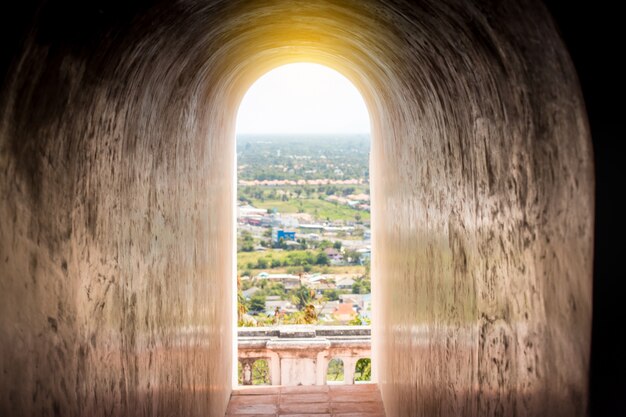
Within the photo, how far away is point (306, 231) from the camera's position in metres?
34.3

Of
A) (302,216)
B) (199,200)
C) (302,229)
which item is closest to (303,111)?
(302,216)

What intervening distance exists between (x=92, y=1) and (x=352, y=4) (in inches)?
84.8

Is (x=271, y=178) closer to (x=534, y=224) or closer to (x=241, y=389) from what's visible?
(x=241, y=389)

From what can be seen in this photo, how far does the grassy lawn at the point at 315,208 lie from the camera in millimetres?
36250

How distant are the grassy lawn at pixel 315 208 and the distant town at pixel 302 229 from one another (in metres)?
0.05

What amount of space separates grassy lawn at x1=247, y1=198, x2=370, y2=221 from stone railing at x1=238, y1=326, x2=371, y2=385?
79.2ft

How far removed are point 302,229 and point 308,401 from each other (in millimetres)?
25489

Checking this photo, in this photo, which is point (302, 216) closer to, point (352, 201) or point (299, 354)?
point (352, 201)

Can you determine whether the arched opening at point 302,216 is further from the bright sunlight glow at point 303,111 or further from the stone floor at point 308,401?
the stone floor at point 308,401

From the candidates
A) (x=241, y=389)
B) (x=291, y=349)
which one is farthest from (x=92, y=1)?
(x=291, y=349)

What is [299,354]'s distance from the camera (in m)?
11.6

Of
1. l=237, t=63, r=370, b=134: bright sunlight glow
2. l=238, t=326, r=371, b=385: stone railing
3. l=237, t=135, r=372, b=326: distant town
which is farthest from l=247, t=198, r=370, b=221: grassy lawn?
l=238, t=326, r=371, b=385: stone railing

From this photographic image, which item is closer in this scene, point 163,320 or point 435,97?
point 435,97

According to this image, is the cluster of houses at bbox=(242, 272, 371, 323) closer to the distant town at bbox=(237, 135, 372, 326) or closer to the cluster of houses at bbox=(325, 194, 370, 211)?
the distant town at bbox=(237, 135, 372, 326)
